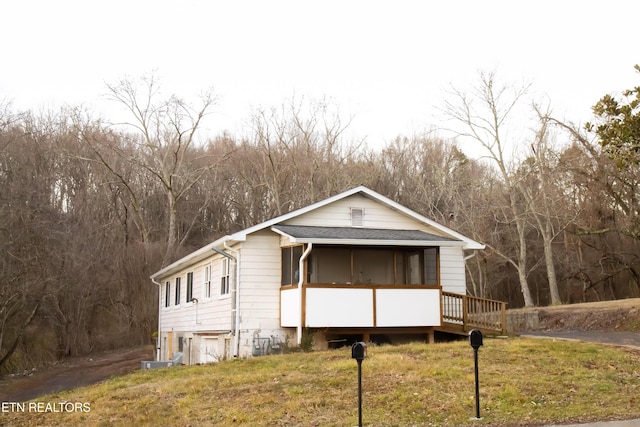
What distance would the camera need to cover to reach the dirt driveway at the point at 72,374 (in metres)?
25.4

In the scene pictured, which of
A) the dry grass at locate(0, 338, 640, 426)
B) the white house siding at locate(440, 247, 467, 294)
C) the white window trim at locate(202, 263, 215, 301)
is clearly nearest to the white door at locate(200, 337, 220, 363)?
the white window trim at locate(202, 263, 215, 301)

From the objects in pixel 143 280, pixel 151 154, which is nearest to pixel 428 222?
pixel 143 280

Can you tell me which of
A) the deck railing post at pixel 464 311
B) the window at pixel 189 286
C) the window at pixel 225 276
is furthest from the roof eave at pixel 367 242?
the window at pixel 189 286

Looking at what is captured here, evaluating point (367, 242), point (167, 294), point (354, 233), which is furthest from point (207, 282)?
point (167, 294)

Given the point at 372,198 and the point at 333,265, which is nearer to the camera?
the point at 333,265

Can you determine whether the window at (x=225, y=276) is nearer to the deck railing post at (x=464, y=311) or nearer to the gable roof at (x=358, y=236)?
the gable roof at (x=358, y=236)

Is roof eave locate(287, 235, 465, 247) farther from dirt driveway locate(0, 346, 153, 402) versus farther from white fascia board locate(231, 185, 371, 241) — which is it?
dirt driveway locate(0, 346, 153, 402)

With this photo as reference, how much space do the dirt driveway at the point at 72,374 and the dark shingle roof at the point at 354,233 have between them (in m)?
9.85

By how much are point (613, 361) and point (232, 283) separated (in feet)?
34.7

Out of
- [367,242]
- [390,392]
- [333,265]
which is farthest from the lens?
[333,265]

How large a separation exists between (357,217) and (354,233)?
143 cm

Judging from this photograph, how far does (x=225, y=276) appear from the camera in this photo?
872 inches

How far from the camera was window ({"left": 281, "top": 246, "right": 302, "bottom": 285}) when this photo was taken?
20.2 metres

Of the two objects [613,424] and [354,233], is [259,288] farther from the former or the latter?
[613,424]
